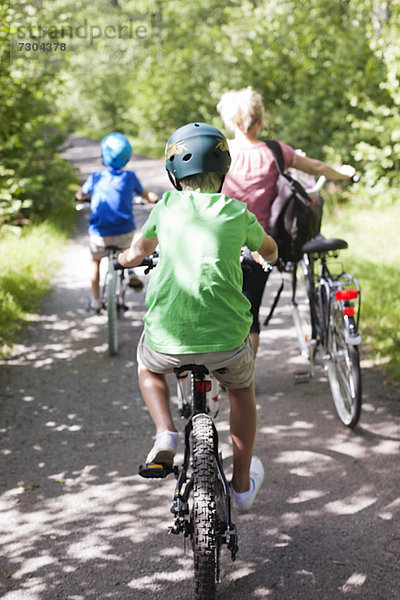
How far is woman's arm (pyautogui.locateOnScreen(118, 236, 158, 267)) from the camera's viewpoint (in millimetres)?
2857

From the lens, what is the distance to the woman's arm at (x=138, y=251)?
286cm

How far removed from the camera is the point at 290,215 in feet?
14.9

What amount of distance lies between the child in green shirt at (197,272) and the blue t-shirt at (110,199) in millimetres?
3403

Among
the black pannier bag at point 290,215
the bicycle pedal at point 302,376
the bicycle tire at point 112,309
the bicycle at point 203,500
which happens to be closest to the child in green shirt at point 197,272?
the bicycle at point 203,500

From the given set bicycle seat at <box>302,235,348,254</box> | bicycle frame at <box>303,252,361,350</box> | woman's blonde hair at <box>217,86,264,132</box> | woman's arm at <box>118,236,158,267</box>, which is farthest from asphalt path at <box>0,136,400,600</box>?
woman's blonde hair at <box>217,86,264,132</box>

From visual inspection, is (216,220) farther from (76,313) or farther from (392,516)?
(76,313)

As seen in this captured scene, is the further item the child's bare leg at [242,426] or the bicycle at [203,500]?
the child's bare leg at [242,426]

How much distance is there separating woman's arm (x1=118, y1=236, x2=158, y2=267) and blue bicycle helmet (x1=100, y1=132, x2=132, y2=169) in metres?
3.16

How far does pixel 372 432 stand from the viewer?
14.8 ft

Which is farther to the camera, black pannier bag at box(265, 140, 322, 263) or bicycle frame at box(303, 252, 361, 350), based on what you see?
black pannier bag at box(265, 140, 322, 263)

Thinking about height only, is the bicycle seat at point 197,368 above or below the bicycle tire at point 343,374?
above

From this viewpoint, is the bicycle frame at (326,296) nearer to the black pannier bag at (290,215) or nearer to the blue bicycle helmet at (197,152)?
the black pannier bag at (290,215)

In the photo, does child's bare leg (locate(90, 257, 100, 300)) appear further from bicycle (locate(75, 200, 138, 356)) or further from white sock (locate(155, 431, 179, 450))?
white sock (locate(155, 431, 179, 450))

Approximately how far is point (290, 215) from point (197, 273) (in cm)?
215
